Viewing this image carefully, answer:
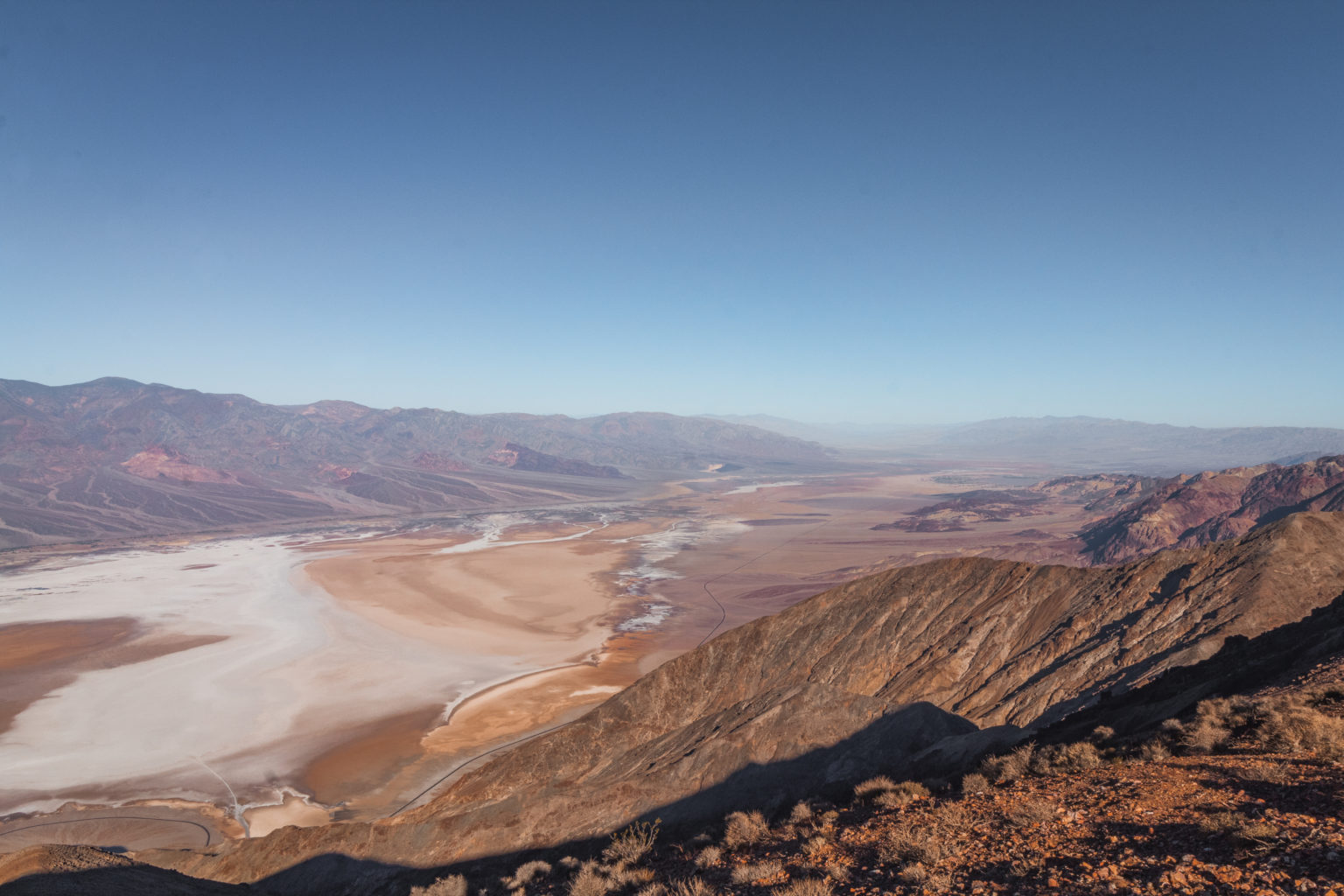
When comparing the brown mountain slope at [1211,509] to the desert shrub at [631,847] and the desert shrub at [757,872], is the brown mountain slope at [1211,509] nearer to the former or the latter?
the desert shrub at [631,847]

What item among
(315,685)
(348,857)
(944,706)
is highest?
(944,706)

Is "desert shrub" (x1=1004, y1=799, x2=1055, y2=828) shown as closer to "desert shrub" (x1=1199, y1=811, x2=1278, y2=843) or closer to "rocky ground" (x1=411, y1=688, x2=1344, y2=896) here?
"rocky ground" (x1=411, y1=688, x2=1344, y2=896)

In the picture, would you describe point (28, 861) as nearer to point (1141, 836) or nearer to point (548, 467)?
point (1141, 836)

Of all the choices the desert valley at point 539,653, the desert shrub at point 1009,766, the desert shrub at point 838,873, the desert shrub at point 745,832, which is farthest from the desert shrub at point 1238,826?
the desert valley at point 539,653

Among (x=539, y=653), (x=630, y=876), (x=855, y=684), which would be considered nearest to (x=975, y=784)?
(x=630, y=876)

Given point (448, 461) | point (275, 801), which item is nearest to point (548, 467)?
point (448, 461)
